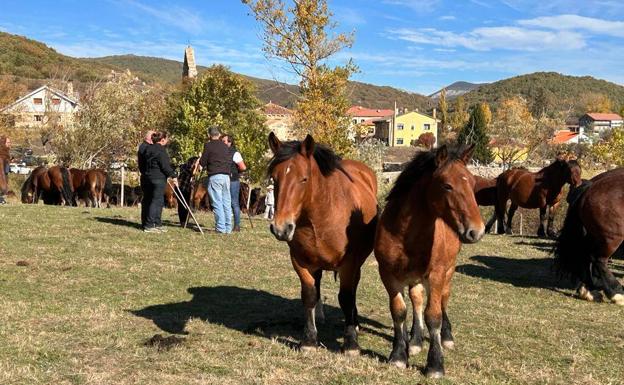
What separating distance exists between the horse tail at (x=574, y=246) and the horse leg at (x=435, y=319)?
4.78 m

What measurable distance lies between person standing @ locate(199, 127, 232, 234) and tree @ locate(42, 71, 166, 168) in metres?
25.1

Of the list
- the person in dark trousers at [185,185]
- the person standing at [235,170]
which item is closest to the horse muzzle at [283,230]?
the person standing at [235,170]

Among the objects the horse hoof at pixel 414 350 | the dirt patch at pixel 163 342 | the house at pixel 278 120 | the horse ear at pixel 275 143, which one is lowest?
the horse hoof at pixel 414 350

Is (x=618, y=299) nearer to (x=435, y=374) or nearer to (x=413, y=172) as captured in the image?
(x=435, y=374)

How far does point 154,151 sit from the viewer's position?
1160 centimetres

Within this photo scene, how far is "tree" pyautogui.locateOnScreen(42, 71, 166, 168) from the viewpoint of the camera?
34.6m

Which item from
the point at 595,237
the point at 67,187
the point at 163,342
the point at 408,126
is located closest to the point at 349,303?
the point at 163,342

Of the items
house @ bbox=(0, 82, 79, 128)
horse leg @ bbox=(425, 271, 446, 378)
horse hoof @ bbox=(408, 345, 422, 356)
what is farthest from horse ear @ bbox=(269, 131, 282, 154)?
house @ bbox=(0, 82, 79, 128)

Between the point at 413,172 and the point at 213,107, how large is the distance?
39.5 meters

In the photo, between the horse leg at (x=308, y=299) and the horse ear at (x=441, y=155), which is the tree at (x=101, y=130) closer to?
the horse leg at (x=308, y=299)

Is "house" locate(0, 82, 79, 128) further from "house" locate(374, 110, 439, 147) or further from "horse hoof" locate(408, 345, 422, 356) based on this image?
"house" locate(374, 110, 439, 147)

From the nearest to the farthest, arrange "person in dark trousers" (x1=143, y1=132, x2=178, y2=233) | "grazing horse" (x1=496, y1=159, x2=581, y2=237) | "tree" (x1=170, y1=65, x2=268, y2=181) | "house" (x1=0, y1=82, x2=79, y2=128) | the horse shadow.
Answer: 1. the horse shadow
2. "person in dark trousers" (x1=143, y1=132, x2=178, y2=233)
3. "grazing horse" (x1=496, y1=159, x2=581, y2=237)
4. "tree" (x1=170, y1=65, x2=268, y2=181)
5. "house" (x1=0, y1=82, x2=79, y2=128)

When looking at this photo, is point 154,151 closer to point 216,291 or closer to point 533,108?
point 216,291

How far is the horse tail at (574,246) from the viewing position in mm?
8398
